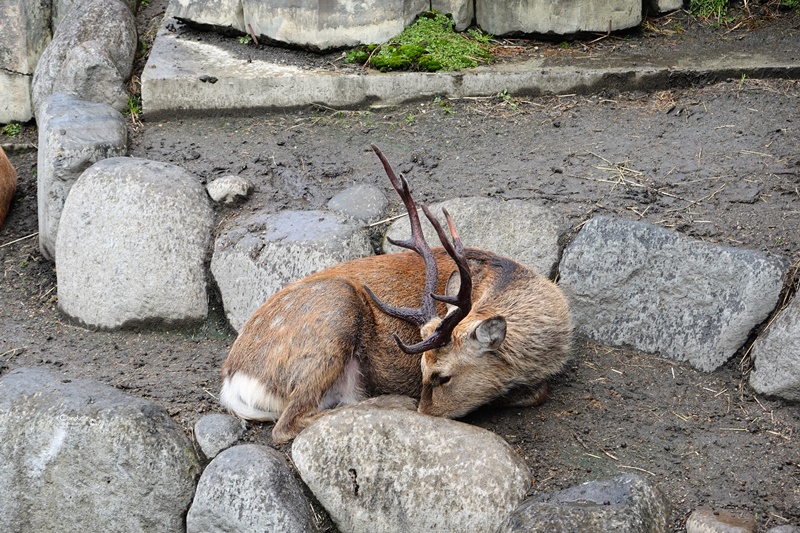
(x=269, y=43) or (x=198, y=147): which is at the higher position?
(x=269, y=43)

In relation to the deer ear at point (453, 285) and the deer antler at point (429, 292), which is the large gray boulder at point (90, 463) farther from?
the deer ear at point (453, 285)

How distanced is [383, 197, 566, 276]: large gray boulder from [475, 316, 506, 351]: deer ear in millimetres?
1038

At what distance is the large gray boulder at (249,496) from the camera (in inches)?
167

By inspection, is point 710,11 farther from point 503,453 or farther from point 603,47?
point 503,453

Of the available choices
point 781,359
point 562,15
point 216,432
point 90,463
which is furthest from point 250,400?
point 562,15

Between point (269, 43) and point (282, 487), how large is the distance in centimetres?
431

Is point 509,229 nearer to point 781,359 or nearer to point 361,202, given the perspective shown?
point 361,202

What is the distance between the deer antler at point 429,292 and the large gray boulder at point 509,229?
0.70m

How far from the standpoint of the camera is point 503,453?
4.24 meters

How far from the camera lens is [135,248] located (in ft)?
19.2

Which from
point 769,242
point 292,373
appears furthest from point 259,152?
point 769,242

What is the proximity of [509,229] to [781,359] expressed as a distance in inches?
64.4

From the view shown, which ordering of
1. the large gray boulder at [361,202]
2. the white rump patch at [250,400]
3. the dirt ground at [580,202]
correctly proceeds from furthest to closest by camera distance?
1. the large gray boulder at [361,202]
2. the white rump patch at [250,400]
3. the dirt ground at [580,202]

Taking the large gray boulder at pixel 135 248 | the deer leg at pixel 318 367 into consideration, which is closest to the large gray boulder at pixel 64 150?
the large gray boulder at pixel 135 248
